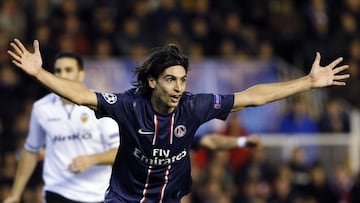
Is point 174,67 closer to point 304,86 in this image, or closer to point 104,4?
point 304,86

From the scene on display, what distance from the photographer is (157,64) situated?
27.3ft

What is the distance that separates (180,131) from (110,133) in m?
1.57

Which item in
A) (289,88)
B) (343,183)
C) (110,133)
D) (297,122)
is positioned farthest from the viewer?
(297,122)

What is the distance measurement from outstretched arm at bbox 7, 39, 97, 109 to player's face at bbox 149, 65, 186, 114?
19.6 inches

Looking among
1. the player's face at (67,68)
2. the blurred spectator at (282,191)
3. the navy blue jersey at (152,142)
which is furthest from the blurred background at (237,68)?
the navy blue jersey at (152,142)

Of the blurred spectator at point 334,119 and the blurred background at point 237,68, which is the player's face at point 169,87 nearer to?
the blurred background at point 237,68

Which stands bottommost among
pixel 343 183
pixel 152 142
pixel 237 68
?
pixel 152 142

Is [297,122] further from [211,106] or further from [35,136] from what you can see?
[211,106]

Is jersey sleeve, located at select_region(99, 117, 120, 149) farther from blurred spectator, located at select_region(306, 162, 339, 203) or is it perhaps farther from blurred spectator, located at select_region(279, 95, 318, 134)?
blurred spectator, located at select_region(279, 95, 318, 134)

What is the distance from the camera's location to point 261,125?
55.8ft

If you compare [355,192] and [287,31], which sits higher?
[287,31]

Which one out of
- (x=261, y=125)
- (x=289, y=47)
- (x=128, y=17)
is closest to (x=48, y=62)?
(x=128, y=17)

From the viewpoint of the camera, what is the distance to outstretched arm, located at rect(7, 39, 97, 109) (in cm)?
779

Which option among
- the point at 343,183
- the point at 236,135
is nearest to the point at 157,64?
the point at 236,135
